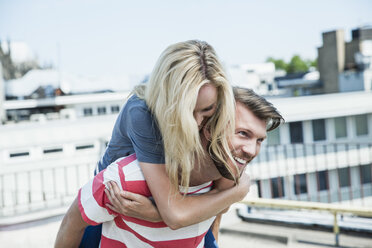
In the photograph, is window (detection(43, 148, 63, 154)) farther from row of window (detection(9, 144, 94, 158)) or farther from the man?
the man

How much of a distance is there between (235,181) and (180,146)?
33 cm

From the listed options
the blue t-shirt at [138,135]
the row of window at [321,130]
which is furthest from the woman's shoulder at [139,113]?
the row of window at [321,130]

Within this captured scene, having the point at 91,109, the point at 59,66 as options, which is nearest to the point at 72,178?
the point at 91,109

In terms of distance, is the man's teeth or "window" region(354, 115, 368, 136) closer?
the man's teeth

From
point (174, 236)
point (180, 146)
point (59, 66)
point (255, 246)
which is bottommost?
point (255, 246)

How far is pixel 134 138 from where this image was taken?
1.42m

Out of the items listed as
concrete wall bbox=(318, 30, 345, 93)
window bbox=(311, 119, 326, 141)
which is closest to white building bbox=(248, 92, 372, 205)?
window bbox=(311, 119, 326, 141)

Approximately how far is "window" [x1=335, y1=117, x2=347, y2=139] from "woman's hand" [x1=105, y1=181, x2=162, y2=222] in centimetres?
1696

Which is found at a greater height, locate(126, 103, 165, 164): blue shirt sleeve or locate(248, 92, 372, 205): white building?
locate(126, 103, 165, 164): blue shirt sleeve

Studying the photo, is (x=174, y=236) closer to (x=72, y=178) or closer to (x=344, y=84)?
(x=72, y=178)

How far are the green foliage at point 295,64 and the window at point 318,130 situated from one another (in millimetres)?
82060

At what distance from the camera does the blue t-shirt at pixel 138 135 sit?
1360mm

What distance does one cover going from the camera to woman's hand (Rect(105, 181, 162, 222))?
130cm

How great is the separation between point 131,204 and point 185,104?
383 mm
